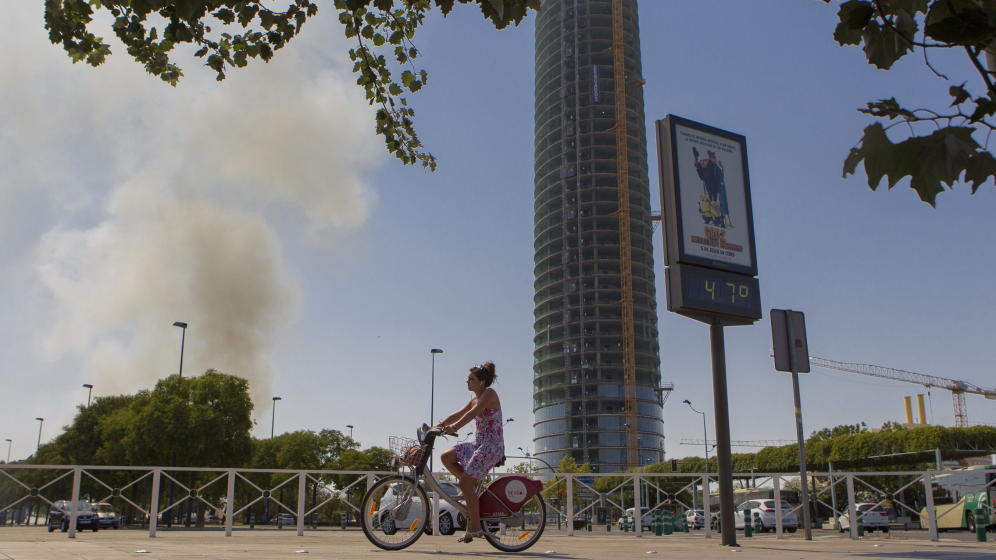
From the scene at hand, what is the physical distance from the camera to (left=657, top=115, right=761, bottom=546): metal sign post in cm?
1195

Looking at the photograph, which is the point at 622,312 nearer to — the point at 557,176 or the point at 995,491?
the point at 557,176

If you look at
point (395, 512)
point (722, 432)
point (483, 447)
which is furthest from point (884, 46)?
point (722, 432)

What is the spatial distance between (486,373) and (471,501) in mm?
1171

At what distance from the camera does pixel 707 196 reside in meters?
12.5

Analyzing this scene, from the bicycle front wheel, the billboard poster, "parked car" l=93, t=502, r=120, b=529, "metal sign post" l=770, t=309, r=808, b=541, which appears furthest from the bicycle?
"parked car" l=93, t=502, r=120, b=529

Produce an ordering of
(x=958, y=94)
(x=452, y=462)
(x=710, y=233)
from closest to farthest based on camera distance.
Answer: (x=958, y=94)
(x=452, y=462)
(x=710, y=233)

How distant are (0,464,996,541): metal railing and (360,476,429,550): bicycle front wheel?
5.04 metres

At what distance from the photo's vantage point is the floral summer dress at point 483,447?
7.23 metres

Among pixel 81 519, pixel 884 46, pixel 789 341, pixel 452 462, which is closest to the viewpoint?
pixel 884 46

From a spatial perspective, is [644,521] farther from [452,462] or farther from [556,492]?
[452,462]

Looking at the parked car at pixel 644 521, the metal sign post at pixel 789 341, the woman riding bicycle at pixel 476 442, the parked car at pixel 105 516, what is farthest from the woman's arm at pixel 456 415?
the parked car at pixel 105 516

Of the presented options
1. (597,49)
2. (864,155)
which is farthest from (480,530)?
(597,49)

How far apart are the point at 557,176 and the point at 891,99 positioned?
448ft

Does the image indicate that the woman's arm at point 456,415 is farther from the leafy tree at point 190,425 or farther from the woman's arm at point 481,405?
the leafy tree at point 190,425
